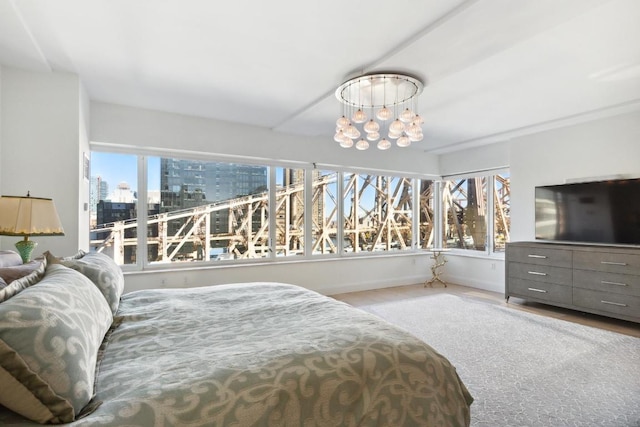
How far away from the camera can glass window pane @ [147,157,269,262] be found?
4219 mm

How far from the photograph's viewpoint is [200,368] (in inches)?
41.1

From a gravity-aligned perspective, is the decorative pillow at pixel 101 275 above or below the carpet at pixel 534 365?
above

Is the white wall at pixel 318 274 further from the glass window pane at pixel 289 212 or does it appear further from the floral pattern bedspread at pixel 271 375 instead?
the floral pattern bedspread at pixel 271 375

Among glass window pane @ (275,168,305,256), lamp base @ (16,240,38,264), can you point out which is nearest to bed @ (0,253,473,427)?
lamp base @ (16,240,38,264)

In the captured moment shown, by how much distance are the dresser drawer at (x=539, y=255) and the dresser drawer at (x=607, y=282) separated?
19 cm

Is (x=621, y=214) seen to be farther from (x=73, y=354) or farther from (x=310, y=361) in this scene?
→ (x=73, y=354)

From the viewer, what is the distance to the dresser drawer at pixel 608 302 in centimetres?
346

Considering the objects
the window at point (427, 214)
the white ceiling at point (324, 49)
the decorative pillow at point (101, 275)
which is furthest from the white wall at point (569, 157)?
the decorative pillow at point (101, 275)

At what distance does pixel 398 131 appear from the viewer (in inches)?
115

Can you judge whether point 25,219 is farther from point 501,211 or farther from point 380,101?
point 501,211

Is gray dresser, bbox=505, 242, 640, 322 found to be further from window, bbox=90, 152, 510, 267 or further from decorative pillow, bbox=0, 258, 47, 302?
decorative pillow, bbox=0, 258, 47, 302

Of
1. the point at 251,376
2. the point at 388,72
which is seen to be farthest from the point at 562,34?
the point at 251,376

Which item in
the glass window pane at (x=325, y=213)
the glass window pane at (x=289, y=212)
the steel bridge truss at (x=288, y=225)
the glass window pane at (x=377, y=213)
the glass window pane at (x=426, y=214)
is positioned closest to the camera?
the steel bridge truss at (x=288, y=225)

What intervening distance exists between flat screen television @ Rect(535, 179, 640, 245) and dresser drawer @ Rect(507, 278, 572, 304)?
680mm
